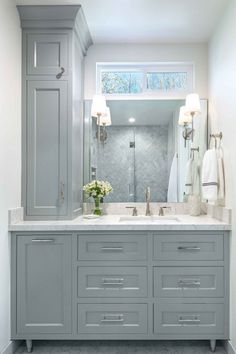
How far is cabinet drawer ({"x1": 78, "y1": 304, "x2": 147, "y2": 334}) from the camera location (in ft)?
7.50

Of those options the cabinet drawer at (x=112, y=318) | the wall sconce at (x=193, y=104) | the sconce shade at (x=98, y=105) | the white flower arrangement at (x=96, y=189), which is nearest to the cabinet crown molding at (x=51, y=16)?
the sconce shade at (x=98, y=105)

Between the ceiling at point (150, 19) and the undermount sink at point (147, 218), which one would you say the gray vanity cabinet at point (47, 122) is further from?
the undermount sink at point (147, 218)

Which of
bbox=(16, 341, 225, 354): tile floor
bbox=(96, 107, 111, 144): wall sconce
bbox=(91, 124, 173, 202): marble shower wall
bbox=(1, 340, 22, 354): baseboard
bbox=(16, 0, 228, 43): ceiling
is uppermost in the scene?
bbox=(16, 0, 228, 43): ceiling

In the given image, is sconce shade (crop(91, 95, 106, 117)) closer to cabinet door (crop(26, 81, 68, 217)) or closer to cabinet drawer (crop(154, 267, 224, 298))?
cabinet door (crop(26, 81, 68, 217))

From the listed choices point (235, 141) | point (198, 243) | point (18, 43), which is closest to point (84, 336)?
point (198, 243)

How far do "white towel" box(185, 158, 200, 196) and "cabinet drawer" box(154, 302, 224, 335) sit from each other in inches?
41.4

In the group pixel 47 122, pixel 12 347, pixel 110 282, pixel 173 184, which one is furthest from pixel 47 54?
pixel 12 347

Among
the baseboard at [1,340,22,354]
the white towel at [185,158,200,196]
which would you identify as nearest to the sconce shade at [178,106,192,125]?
the white towel at [185,158,200,196]

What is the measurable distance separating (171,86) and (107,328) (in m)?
2.24

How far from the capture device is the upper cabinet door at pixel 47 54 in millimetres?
2502

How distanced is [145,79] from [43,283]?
2.08 meters

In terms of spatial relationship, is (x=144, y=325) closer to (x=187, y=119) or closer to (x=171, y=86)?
(x=187, y=119)

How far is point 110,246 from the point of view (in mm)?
2295

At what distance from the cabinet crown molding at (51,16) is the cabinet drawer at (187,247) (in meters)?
1.82
